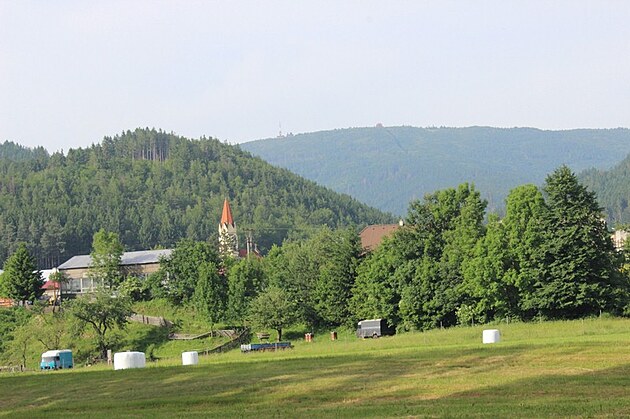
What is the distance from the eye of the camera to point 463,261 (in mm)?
82750

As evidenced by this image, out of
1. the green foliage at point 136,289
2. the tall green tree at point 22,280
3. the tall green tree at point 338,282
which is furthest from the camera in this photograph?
the tall green tree at point 22,280

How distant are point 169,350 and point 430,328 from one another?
25921 mm

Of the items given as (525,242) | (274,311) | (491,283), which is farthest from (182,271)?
(525,242)

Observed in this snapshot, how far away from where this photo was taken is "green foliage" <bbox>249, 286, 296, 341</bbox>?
93.1 m

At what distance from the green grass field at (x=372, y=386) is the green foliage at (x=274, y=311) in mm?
38906

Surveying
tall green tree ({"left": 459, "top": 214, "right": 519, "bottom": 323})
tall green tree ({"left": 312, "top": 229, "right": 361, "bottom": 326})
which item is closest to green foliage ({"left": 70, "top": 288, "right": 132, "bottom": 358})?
tall green tree ({"left": 312, "top": 229, "right": 361, "bottom": 326})

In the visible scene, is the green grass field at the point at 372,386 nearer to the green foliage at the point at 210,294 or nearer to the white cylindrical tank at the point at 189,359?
the white cylindrical tank at the point at 189,359

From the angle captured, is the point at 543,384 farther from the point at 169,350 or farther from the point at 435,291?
the point at 169,350

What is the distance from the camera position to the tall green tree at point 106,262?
133 metres

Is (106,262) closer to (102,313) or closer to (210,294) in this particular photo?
(210,294)

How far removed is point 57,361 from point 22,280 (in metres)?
42.8

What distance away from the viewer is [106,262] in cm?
13462

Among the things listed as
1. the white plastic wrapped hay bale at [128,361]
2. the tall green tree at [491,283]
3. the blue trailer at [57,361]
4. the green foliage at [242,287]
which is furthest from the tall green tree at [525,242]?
the blue trailer at [57,361]

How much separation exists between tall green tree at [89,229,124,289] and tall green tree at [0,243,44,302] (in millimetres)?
8403
